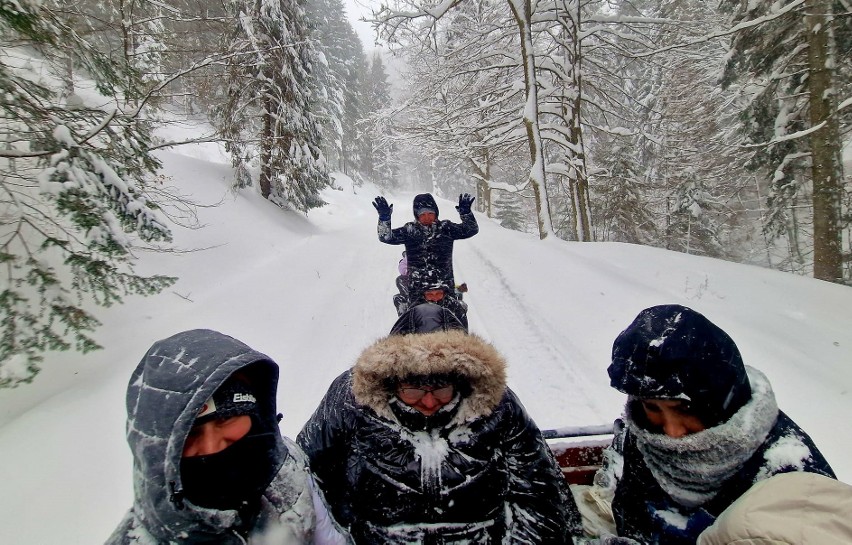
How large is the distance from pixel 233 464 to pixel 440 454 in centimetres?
99

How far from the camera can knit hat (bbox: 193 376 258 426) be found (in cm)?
A: 147

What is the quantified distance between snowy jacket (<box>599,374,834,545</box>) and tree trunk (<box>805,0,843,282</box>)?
893cm

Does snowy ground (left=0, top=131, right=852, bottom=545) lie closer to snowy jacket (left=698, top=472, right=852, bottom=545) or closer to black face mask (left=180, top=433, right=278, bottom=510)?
black face mask (left=180, top=433, right=278, bottom=510)

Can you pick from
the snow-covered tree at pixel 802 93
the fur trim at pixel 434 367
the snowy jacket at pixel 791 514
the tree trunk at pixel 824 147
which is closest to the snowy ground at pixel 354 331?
the tree trunk at pixel 824 147

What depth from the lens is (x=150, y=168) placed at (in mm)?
4609

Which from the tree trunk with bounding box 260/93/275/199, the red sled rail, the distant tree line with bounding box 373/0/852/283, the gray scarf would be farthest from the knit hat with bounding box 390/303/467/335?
the tree trunk with bounding box 260/93/275/199

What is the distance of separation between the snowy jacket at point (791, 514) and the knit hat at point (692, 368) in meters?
0.66

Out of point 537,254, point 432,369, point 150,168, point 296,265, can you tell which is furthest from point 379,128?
point 432,369

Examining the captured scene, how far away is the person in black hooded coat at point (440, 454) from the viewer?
198cm

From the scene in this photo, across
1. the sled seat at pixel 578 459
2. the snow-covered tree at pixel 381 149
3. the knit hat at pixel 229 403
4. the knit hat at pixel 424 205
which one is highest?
the snow-covered tree at pixel 381 149

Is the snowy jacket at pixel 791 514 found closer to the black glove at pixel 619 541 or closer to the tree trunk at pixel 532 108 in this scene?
the black glove at pixel 619 541

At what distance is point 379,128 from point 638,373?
14.4 metres

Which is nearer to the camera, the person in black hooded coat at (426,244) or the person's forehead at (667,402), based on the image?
the person's forehead at (667,402)

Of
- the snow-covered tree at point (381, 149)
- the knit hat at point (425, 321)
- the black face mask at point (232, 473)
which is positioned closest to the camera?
the black face mask at point (232, 473)
